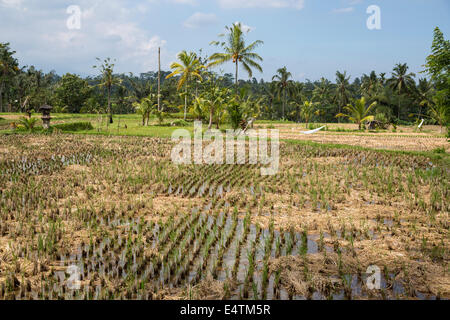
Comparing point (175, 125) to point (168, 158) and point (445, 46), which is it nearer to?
point (168, 158)

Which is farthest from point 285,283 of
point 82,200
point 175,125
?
point 175,125

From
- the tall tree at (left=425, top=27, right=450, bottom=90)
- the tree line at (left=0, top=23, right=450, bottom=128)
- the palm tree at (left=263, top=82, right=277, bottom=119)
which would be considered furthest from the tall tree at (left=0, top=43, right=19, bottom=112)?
the tall tree at (left=425, top=27, right=450, bottom=90)

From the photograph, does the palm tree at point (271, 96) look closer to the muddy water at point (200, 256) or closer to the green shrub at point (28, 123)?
the green shrub at point (28, 123)

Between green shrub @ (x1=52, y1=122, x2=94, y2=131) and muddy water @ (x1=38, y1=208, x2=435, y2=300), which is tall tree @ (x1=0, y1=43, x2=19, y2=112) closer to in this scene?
green shrub @ (x1=52, y1=122, x2=94, y2=131)

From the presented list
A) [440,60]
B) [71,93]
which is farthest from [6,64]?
[440,60]

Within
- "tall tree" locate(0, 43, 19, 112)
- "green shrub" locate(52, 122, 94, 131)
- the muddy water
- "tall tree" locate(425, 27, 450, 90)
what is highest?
"tall tree" locate(0, 43, 19, 112)

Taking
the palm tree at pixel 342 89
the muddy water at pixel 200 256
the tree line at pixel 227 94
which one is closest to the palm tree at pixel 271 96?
the tree line at pixel 227 94
